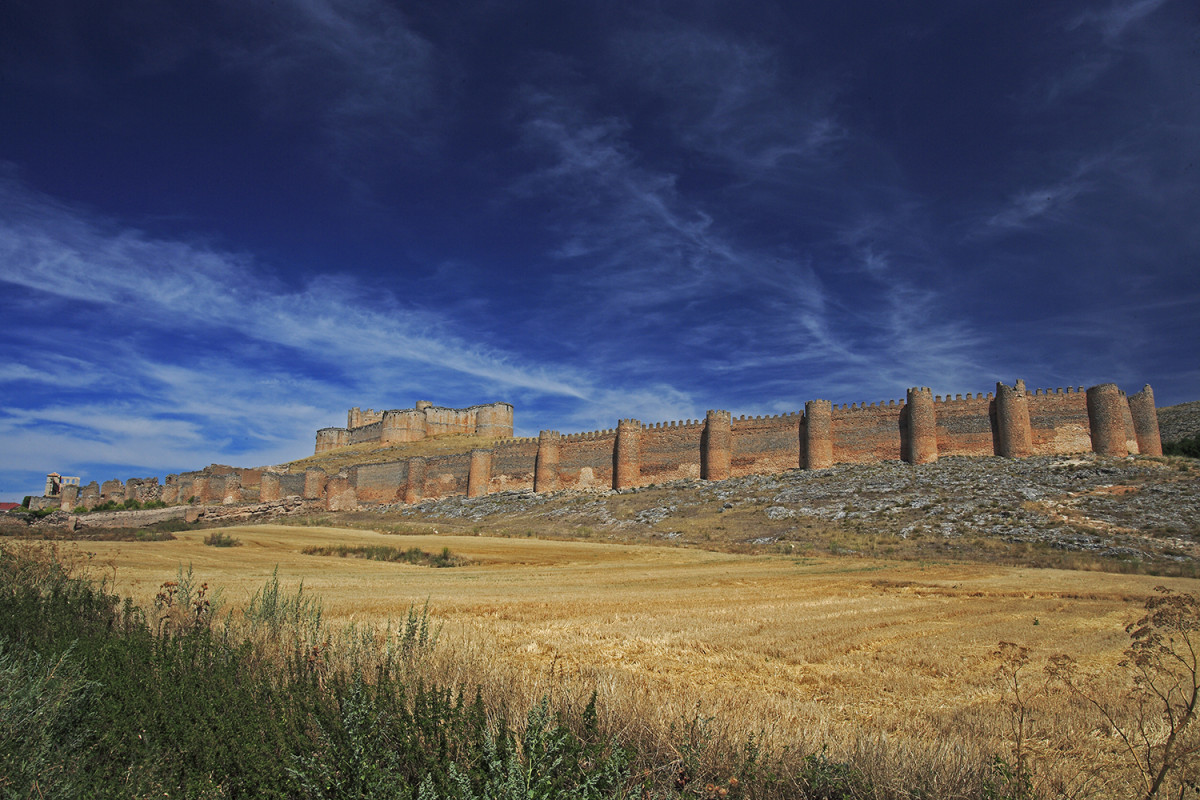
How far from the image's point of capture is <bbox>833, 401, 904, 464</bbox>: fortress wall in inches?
1651

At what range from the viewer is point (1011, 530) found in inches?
993

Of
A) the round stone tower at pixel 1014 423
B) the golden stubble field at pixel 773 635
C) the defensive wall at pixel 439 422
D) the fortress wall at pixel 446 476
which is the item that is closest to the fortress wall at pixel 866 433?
the round stone tower at pixel 1014 423

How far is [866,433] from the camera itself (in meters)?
42.7

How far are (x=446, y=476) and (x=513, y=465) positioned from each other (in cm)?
709

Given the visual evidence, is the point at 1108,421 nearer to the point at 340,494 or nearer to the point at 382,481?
the point at 382,481

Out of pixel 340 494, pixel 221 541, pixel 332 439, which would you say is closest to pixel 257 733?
pixel 221 541

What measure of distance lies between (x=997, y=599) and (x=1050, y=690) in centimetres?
739

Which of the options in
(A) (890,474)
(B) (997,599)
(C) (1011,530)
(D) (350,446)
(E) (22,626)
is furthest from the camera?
(D) (350,446)

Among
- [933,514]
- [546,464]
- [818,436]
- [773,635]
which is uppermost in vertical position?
[818,436]

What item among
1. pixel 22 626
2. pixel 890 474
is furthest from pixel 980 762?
pixel 890 474

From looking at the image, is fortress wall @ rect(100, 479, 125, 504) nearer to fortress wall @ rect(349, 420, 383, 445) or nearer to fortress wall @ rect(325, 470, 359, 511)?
fortress wall @ rect(325, 470, 359, 511)

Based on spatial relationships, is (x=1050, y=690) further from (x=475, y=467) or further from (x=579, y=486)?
(x=475, y=467)

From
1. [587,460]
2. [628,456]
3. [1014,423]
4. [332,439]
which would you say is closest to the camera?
[1014,423]

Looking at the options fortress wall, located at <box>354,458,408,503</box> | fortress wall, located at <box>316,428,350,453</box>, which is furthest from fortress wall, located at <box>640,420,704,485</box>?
fortress wall, located at <box>316,428,350,453</box>
